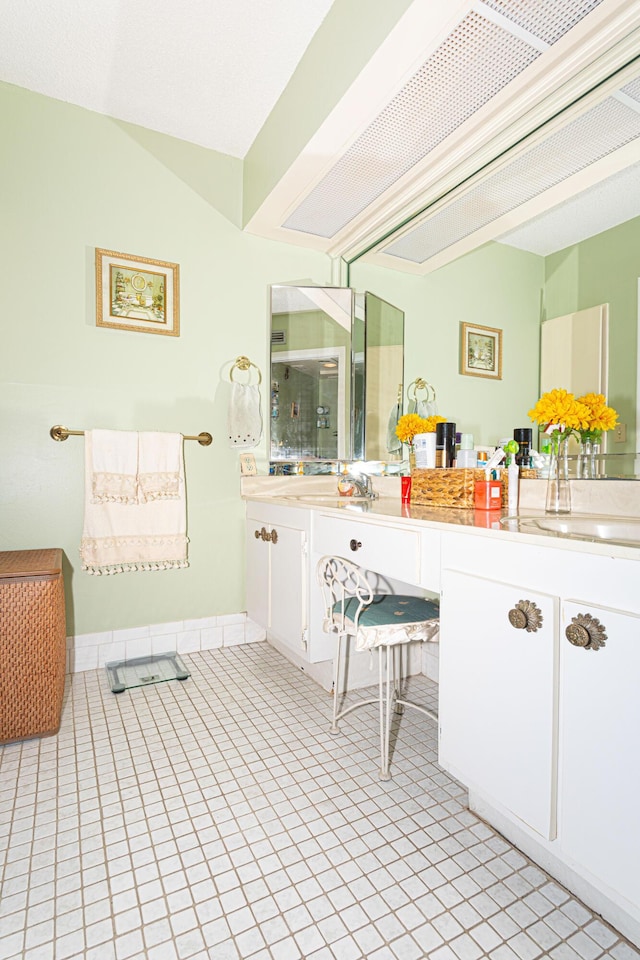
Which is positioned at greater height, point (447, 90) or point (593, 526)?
point (447, 90)

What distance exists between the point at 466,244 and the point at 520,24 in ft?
2.35

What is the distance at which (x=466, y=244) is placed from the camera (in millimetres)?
1992

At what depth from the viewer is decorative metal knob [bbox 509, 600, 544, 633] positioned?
102 centimetres

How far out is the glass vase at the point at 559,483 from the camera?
152cm

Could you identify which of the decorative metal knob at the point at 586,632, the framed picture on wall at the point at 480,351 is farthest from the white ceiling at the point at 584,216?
the decorative metal knob at the point at 586,632

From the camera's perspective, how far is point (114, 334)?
228 cm

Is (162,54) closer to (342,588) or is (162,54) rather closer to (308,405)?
(308,405)

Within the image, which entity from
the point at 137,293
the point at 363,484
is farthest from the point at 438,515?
the point at 137,293

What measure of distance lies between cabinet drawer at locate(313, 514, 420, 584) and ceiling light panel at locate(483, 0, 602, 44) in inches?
55.5

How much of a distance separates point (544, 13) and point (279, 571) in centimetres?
200

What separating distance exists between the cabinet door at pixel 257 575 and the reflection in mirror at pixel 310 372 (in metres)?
0.45

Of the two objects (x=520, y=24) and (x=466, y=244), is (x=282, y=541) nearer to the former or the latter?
(x=466, y=244)

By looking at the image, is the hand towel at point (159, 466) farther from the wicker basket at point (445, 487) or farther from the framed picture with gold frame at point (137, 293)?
the wicker basket at point (445, 487)

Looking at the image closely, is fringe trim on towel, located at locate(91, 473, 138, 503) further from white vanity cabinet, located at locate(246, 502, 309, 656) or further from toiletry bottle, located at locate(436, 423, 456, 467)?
toiletry bottle, located at locate(436, 423, 456, 467)
